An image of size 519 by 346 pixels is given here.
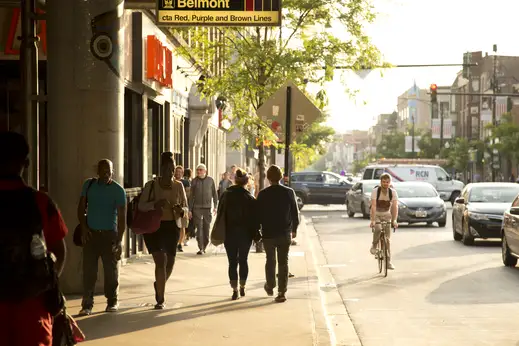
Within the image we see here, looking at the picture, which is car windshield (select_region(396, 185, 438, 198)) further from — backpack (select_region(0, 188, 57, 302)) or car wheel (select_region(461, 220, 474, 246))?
backpack (select_region(0, 188, 57, 302))

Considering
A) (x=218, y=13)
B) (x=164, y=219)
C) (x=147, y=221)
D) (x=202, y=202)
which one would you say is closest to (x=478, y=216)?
(x=202, y=202)

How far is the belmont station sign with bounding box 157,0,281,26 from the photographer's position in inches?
538

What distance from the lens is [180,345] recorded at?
31.1 feet

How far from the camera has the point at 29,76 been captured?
41.6ft

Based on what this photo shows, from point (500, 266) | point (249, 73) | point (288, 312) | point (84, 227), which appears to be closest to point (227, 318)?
point (288, 312)

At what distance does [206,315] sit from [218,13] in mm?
4008

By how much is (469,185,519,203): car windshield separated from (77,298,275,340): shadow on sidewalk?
1349 centimetres

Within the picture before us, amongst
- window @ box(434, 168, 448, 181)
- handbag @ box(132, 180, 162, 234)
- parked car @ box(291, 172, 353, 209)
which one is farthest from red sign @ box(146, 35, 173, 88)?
window @ box(434, 168, 448, 181)

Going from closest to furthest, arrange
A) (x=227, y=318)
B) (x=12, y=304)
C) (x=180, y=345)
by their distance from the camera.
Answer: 1. (x=12, y=304)
2. (x=180, y=345)
3. (x=227, y=318)

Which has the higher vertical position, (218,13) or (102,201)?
(218,13)

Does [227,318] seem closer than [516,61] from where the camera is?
Yes

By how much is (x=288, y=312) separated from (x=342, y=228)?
21.5 m

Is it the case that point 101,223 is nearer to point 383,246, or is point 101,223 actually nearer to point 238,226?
point 238,226

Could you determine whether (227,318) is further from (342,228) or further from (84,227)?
(342,228)
